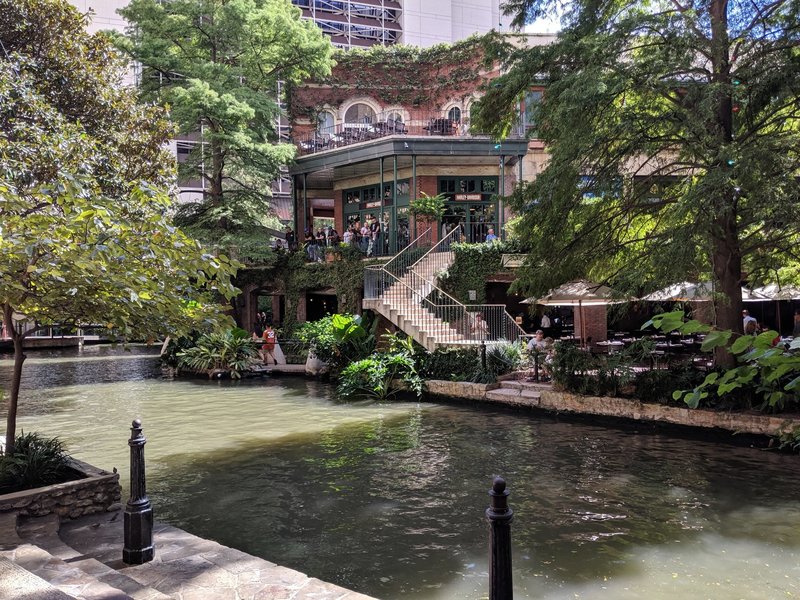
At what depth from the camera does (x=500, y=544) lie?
351 centimetres

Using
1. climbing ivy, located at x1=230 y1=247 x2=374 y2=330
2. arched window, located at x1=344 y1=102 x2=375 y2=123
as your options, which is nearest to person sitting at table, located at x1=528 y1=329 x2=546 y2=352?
climbing ivy, located at x1=230 y1=247 x2=374 y2=330

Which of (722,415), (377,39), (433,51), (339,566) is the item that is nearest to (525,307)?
(433,51)

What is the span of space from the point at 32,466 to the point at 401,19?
52700 millimetres

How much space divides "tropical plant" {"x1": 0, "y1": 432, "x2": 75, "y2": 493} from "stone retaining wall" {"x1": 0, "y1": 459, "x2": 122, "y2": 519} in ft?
0.66

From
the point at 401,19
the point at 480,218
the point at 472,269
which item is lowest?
the point at 472,269

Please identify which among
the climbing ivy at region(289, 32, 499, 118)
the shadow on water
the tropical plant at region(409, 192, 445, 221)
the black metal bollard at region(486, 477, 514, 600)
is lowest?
the shadow on water

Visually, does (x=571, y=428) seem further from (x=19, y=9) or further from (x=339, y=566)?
(x=19, y=9)

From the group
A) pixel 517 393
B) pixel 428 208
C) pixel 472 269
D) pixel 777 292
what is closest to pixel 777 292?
pixel 777 292

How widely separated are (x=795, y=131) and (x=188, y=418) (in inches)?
531

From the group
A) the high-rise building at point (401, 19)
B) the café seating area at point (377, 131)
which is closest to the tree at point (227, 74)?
the café seating area at point (377, 131)

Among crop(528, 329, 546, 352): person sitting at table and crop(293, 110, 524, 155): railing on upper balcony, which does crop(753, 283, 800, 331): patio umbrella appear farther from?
crop(293, 110, 524, 155): railing on upper balcony

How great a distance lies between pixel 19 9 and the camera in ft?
53.5

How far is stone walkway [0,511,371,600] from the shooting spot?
4.49 meters

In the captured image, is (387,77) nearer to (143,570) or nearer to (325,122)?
(325,122)
